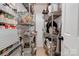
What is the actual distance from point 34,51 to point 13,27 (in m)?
0.26

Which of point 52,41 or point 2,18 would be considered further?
point 52,41

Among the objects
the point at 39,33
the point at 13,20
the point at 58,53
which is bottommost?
the point at 58,53

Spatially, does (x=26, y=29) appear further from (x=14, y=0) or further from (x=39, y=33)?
(x=14, y=0)

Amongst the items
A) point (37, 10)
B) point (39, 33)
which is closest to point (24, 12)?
point (37, 10)

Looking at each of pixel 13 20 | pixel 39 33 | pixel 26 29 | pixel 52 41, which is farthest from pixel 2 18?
pixel 52 41

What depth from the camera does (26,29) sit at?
1071 millimetres

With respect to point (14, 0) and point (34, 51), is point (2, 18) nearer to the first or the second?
point (14, 0)

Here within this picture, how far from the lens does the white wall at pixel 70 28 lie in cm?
102

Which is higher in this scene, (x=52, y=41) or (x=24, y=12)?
(x=24, y=12)

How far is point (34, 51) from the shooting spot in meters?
1.07

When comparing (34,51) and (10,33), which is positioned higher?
(10,33)

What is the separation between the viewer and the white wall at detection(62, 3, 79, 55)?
102cm

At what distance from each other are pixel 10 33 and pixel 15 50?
0.15 meters

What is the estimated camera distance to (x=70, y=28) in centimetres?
107
